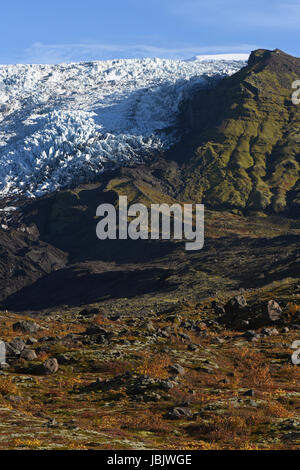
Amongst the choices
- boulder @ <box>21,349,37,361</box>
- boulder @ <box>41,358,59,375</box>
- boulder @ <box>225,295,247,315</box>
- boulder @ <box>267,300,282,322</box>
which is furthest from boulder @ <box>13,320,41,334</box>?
boulder @ <box>267,300,282,322</box>

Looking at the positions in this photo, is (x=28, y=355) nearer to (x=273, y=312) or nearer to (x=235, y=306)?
(x=273, y=312)

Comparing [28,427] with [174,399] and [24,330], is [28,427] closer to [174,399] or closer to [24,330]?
[174,399]

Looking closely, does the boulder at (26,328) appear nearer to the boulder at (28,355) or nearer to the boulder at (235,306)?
the boulder at (28,355)

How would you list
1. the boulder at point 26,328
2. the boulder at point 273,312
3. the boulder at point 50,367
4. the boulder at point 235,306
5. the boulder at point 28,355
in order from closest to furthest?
the boulder at point 50,367, the boulder at point 28,355, the boulder at point 26,328, the boulder at point 273,312, the boulder at point 235,306

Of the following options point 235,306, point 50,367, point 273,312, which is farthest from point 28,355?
point 235,306

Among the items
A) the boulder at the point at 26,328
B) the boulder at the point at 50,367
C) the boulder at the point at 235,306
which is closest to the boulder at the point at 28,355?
the boulder at the point at 50,367

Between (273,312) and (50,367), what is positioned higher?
(50,367)

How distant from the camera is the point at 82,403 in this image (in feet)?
107

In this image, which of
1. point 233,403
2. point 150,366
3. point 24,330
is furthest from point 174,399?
point 24,330

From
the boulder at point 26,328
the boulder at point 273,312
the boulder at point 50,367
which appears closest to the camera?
the boulder at point 50,367

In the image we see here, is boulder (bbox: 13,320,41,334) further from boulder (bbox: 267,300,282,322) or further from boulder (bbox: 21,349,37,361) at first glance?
boulder (bbox: 267,300,282,322)

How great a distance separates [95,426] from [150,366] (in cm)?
1288

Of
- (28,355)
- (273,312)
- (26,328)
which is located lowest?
(26,328)

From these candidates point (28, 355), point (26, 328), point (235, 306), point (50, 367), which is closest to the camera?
point (50, 367)
